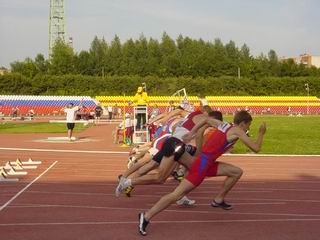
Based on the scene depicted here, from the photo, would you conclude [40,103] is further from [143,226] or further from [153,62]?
[143,226]

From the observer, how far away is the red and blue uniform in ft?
21.6

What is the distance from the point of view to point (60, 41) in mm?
91188

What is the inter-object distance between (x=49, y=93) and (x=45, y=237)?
222ft

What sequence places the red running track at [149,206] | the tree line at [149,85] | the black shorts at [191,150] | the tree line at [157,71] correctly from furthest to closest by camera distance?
the tree line at [157,71] < the tree line at [149,85] < the black shorts at [191,150] < the red running track at [149,206]

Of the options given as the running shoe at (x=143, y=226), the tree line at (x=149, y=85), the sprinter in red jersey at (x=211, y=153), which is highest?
the tree line at (x=149, y=85)

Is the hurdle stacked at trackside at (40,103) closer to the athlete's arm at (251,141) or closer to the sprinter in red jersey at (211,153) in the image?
the sprinter in red jersey at (211,153)

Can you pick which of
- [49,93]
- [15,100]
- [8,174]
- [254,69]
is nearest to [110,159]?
[8,174]

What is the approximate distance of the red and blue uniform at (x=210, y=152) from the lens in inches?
260

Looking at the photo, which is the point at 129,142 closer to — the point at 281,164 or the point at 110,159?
the point at 110,159

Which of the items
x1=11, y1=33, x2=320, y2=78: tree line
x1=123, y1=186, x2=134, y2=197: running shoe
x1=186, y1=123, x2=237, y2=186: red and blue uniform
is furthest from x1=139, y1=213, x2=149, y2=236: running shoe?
x1=11, y1=33, x2=320, y2=78: tree line

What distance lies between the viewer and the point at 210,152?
6.84 m

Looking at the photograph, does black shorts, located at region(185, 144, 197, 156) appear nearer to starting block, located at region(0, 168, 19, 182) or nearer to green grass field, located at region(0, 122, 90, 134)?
starting block, located at region(0, 168, 19, 182)

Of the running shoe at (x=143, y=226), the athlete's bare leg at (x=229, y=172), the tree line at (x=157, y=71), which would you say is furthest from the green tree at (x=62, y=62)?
the running shoe at (x=143, y=226)

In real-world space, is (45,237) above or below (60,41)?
below
